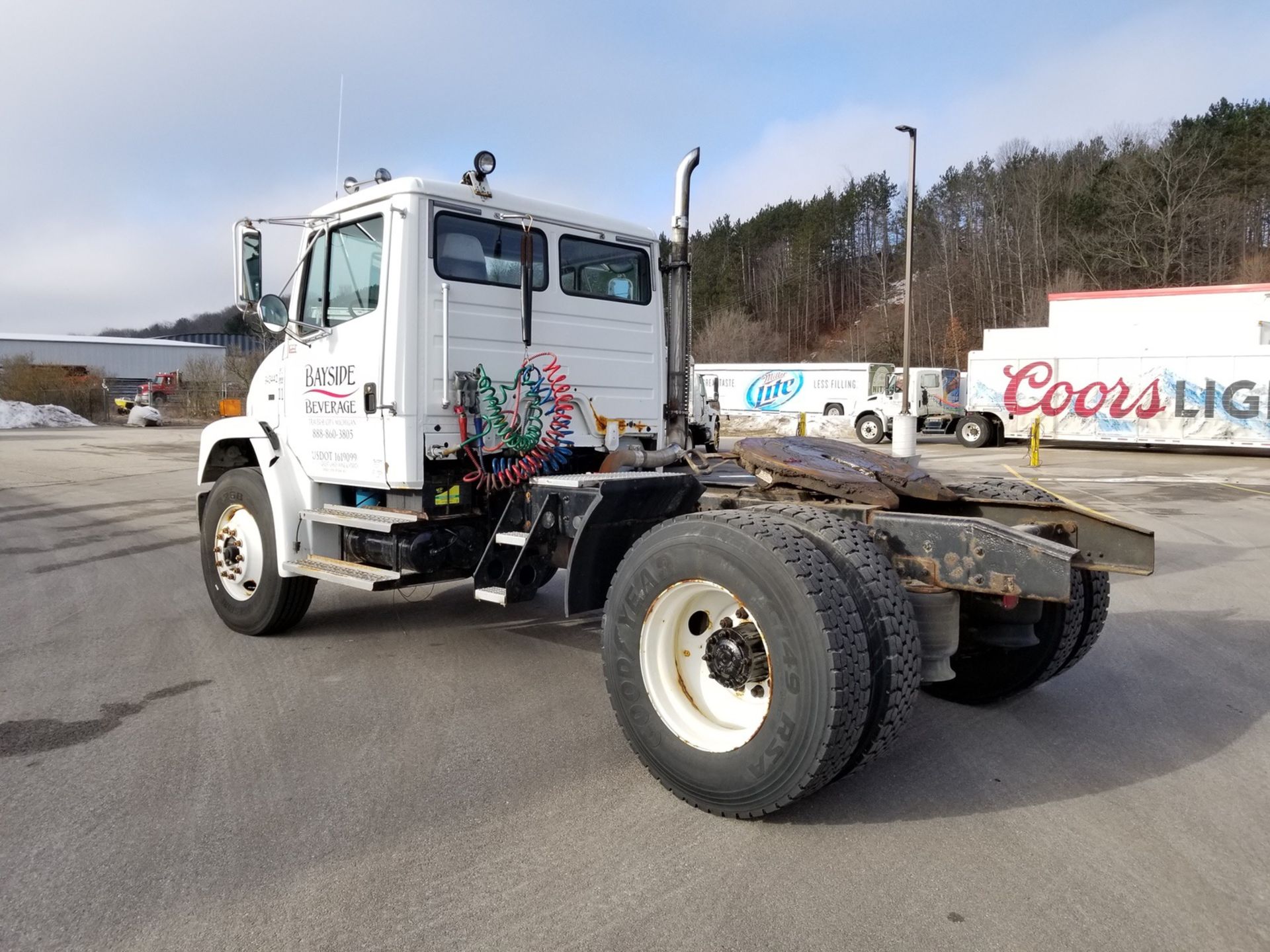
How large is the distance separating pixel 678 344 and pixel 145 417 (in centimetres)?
4307

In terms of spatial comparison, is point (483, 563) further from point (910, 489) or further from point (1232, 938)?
point (1232, 938)

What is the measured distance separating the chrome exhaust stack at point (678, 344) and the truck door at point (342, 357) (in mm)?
2024

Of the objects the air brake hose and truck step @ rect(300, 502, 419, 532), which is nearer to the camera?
truck step @ rect(300, 502, 419, 532)

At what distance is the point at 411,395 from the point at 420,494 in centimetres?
59

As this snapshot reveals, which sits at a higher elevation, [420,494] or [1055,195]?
[1055,195]

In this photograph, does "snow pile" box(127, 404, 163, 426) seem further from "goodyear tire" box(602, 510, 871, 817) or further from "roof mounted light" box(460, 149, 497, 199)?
"goodyear tire" box(602, 510, 871, 817)

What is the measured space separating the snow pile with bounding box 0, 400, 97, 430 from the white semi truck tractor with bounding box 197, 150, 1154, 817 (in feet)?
143

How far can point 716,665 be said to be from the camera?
12.2 feet

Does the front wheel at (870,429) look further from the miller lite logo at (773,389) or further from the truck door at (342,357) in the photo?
the truck door at (342,357)

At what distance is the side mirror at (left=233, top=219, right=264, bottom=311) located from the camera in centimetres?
604

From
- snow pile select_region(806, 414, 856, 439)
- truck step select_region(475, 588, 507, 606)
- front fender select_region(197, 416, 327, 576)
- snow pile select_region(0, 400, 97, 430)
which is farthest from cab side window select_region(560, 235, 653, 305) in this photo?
snow pile select_region(0, 400, 97, 430)

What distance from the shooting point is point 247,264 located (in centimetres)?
610

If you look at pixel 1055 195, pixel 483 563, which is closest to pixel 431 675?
pixel 483 563

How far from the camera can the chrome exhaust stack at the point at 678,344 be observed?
21.5 feet
